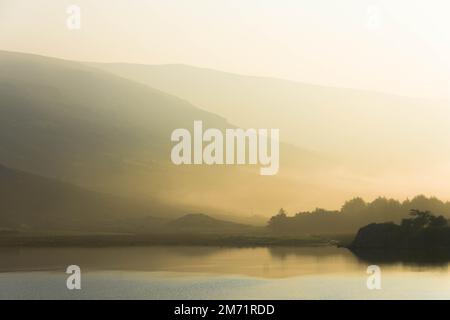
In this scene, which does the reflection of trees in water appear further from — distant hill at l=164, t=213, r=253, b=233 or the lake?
distant hill at l=164, t=213, r=253, b=233

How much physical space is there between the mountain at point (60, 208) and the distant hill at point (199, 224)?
0.20 metres

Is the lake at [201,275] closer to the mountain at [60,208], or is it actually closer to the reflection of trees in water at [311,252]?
the reflection of trees in water at [311,252]

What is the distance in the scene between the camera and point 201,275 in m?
9.30

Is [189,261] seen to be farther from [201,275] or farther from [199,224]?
[199,224]

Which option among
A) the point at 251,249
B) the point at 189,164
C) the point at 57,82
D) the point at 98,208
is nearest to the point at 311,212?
the point at 251,249

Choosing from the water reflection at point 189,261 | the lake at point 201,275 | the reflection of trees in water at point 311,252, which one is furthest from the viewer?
the reflection of trees in water at point 311,252

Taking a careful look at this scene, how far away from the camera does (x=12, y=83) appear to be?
948 cm

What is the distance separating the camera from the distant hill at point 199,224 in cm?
937

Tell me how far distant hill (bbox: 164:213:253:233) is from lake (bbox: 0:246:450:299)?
0.81 feet

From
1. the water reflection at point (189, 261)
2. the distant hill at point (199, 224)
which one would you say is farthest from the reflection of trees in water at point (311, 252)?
the distant hill at point (199, 224)

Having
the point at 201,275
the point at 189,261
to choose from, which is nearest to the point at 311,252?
the point at 201,275

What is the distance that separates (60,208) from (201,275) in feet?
6.03
